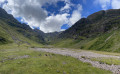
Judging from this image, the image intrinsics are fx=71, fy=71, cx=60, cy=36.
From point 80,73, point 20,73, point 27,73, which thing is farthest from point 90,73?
point 20,73

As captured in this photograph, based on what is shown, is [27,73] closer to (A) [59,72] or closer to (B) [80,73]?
(A) [59,72]

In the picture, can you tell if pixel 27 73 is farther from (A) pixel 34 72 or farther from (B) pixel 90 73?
(B) pixel 90 73

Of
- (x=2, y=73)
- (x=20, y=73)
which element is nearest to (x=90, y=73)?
(x=20, y=73)

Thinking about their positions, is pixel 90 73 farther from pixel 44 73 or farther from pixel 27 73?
pixel 27 73

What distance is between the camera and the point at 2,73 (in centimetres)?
2088

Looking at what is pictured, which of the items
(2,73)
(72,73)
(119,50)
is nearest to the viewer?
(2,73)

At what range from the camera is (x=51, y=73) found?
2164 centimetres

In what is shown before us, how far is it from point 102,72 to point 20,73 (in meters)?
26.0

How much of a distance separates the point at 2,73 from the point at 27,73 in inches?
284

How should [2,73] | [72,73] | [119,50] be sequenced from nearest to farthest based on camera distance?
[2,73], [72,73], [119,50]

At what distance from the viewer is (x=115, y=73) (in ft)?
75.8

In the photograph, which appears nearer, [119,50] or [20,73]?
[20,73]

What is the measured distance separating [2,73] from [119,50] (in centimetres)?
11679

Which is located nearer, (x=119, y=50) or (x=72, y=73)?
(x=72, y=73)
